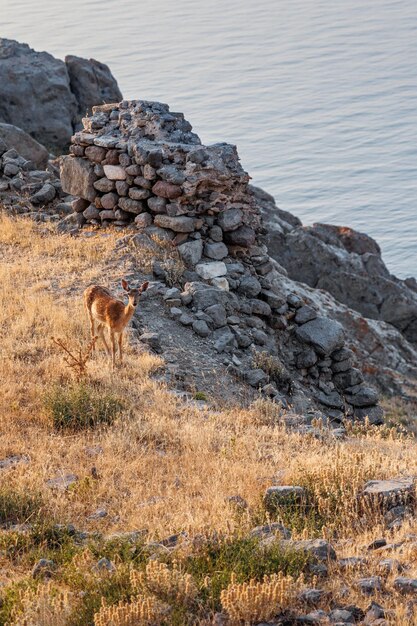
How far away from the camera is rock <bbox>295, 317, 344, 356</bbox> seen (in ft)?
59.9

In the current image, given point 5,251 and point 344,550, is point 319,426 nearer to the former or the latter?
point 344,550

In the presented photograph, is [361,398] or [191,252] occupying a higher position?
[191,252]

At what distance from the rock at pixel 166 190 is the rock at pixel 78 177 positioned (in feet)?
6.27

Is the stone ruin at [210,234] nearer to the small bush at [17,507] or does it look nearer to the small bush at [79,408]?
the small bush at [79,408]

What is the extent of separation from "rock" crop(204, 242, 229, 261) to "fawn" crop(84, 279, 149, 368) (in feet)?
14.7

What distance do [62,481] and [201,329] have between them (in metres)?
6.34

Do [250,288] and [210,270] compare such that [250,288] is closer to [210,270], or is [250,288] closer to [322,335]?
[210,270]

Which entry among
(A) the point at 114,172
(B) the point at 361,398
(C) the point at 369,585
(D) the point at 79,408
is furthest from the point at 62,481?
(A) the point at 114,172

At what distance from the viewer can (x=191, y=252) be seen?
18.8 m

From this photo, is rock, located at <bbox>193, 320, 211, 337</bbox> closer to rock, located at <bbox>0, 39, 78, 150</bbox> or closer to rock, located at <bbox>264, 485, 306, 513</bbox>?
rock, located at <bbox>264, 485, 306, 513</bbox>

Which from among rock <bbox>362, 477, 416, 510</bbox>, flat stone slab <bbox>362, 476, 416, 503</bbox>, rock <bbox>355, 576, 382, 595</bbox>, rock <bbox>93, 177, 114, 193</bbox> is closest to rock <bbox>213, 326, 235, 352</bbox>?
rock <bbox>93, 177, 114, 193</bbox>

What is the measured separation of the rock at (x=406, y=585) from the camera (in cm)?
768

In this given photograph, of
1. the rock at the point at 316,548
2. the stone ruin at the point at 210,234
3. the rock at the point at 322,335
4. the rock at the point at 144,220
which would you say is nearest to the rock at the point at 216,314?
the stone ruin at the point at 210,234

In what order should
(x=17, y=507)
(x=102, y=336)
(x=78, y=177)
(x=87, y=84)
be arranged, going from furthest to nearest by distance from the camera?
(x=87, y=84) → (x=78, y=177) → (x=102, y=336) → (x=17, y=507)
